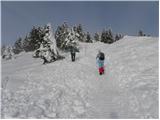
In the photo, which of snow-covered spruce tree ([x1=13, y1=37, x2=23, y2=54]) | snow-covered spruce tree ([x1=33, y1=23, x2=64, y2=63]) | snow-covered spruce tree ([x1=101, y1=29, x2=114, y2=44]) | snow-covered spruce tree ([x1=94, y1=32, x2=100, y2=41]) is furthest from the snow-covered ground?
snow-covered spruce tree ([x1=13, y1=37, x2=23, y2=54])

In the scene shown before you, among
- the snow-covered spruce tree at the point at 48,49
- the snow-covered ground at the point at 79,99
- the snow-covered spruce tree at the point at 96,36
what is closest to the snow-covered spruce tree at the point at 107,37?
the snow-covered spruce tree at the point at 96,36

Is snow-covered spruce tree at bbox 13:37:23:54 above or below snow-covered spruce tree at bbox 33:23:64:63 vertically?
above

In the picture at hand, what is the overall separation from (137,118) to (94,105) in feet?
9.67

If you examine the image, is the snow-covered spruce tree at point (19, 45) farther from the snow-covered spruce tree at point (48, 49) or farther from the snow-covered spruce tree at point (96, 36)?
the snow-covered spruce tree at point (48, 49)

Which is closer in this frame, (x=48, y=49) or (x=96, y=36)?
(x=48, y=49)

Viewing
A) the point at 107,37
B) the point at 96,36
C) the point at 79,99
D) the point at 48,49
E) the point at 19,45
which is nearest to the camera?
the point at 79,99

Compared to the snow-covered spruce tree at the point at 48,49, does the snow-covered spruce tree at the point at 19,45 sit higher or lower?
higher

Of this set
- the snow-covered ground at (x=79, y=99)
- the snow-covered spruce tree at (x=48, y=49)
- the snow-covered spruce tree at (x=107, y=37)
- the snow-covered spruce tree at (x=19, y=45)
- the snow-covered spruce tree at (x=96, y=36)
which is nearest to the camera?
the snow-covered ground at (x=79, y=99)

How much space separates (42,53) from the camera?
3759cm

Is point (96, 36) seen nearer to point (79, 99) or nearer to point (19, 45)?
point (19, 45)

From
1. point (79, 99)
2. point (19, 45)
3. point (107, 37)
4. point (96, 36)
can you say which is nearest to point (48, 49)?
point (79, 99)

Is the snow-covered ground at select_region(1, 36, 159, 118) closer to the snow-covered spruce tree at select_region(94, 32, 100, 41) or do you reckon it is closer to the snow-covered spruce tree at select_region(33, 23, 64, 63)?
the snow-covered spruce tree at select_region(33, 23, 64, 63)

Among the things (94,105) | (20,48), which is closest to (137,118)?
(94,105)

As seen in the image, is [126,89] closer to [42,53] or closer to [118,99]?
[118,99]
